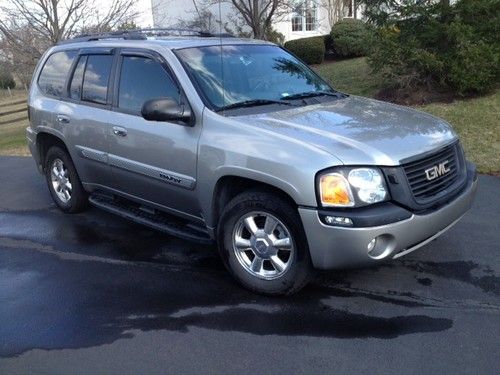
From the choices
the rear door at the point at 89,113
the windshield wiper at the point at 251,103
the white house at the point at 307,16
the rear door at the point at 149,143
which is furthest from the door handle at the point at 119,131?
the white house at the point at 307,16

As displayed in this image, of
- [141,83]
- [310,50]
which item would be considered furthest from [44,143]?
[310,50]

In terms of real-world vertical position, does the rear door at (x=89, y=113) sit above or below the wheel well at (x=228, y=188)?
above

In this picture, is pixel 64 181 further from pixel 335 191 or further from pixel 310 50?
pixel 310 50

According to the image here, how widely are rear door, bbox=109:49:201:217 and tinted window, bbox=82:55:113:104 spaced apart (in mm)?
204

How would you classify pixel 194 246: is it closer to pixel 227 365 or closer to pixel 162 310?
pixel 162 310

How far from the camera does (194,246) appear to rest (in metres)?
5.11

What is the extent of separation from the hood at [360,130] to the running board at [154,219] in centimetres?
107

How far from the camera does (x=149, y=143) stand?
14.9 ft

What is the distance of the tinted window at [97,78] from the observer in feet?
17.0

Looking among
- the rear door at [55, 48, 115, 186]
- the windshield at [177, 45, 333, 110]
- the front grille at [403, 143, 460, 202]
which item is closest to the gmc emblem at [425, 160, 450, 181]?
the front grille at [403, 143, 460, 202]

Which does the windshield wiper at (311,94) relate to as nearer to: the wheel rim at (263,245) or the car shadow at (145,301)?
→ the wheel rim at (263,245)

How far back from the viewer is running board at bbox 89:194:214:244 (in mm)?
4535

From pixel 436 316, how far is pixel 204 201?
72.8 inches

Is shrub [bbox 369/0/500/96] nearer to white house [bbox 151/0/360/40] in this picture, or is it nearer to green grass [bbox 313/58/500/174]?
green grass [bbox 313/58/500/174]
